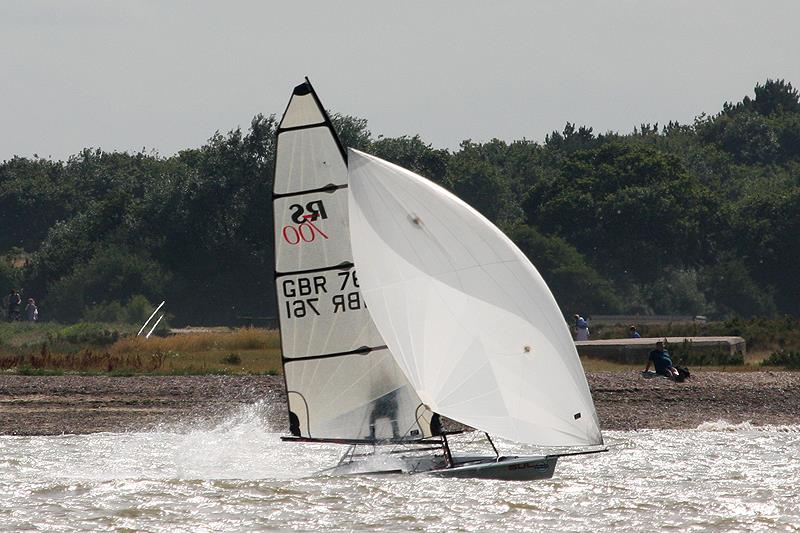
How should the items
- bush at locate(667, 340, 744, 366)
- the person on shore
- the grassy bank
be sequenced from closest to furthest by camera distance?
the person on shore → the grassy bank → bush at locate(667, 340, 744, 366)

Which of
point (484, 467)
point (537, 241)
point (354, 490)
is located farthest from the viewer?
point (537, 241)

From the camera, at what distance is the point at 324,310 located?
2258cm

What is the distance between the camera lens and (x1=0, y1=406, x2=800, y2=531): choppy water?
2083cm

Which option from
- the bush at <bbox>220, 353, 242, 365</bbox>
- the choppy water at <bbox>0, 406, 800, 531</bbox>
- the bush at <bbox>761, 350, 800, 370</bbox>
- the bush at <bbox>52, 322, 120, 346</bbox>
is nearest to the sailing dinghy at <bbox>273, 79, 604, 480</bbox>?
the choppy water at <bbox>0, 406, 800, 531</bbox>

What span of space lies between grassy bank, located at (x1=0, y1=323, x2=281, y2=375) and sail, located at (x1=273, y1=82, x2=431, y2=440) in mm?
14794

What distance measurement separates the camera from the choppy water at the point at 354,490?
2083 cm

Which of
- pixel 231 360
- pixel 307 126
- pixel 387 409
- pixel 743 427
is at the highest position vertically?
pixel 307 126

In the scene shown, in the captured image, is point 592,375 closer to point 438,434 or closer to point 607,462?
point 607,462

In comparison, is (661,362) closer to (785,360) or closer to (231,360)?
(785,360)

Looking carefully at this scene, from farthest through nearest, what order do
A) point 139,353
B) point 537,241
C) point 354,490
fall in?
point 537,241
point 139,353
point 354,490

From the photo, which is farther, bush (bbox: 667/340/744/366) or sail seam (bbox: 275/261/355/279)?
bush (bbox: 667/340/744/366)

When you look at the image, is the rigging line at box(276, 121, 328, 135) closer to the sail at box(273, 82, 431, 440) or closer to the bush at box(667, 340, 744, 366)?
the sail at box(273, 82, 431, 440)

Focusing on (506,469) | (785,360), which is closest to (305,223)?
(506,469)

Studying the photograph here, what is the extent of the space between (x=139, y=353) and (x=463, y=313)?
21247 mm
